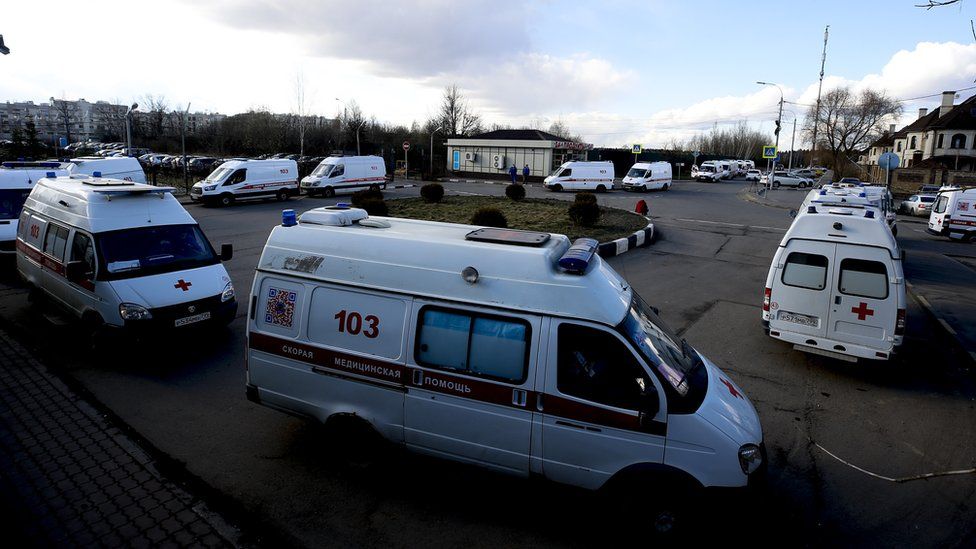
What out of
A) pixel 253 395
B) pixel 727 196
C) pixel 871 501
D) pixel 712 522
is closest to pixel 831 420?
pixel 871 501

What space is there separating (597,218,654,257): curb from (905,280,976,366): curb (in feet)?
22.1

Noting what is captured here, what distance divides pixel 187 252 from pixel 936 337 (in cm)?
1242

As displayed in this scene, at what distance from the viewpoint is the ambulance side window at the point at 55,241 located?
8273mm

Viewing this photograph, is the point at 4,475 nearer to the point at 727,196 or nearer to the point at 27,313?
the point at 27,313

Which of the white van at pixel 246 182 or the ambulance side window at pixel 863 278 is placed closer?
the ambulance side window at pixel 863 278

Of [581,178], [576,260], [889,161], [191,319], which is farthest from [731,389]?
[581,178]

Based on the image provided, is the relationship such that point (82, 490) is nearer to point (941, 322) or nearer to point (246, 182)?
point (941, 322)

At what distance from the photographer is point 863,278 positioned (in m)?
7.74

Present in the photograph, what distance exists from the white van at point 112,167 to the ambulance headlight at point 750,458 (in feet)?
70.6

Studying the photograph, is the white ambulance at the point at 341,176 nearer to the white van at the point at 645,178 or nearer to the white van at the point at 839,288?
the white van at the point at 645,178

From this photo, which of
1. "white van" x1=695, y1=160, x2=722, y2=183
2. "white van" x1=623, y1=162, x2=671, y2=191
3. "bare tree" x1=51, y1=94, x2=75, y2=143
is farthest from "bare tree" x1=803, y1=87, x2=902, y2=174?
"bare tree" x1=51, y1=94, x2=75, y2=143

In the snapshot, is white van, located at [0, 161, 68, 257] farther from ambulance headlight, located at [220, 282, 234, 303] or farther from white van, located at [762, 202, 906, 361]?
white van, located at [762, 202, 906, 361]

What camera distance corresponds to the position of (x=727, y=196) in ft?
119

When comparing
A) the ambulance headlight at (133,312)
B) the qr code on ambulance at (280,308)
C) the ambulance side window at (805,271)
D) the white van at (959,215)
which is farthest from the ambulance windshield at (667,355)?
the white van at (959,215)
